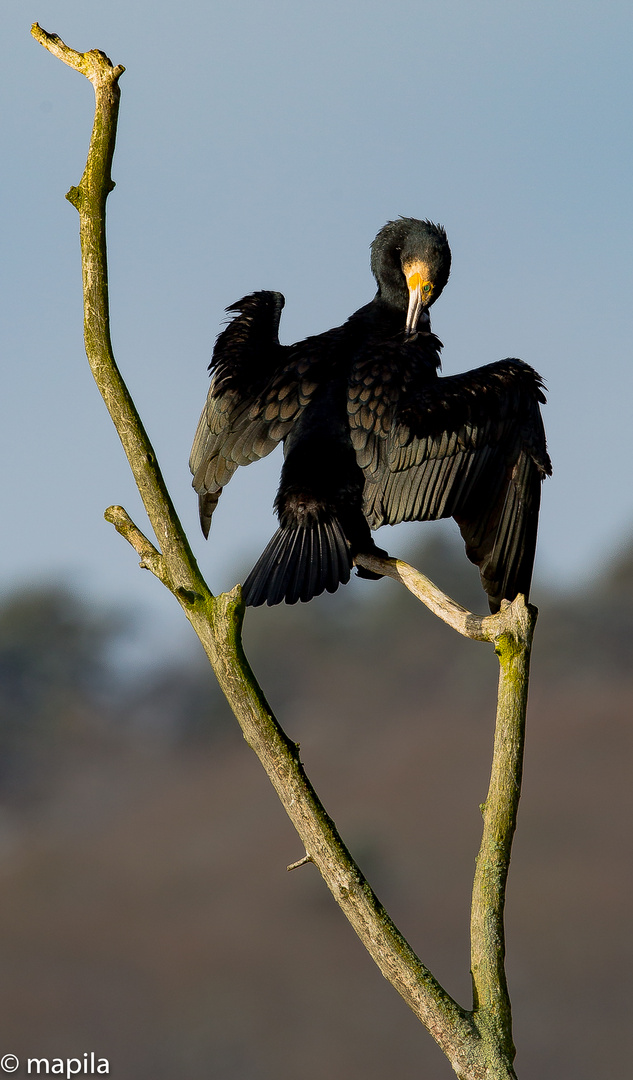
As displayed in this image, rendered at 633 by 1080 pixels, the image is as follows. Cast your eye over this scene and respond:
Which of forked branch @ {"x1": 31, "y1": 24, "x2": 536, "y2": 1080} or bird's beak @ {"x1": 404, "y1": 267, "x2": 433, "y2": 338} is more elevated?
bird's beak @ {"x1": 404, "y1": 267, "x2": 433, "y2": 338}

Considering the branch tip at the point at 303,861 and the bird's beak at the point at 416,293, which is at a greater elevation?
the bird's beak at the point at 416,293

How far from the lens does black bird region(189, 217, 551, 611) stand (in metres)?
3.53

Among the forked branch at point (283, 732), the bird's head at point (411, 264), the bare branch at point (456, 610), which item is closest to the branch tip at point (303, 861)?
the forked branch at point (283, 732)

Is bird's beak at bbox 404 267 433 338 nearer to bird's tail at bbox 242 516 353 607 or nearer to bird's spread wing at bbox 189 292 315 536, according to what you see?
bird's spread wing at bbox 189 292 315 536

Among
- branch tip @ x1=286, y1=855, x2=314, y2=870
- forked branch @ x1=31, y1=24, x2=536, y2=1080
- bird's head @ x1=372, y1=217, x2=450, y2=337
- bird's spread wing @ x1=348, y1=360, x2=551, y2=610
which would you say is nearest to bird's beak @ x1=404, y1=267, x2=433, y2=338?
bird's head @ x1=372, y1=217, x2=450, y2=337

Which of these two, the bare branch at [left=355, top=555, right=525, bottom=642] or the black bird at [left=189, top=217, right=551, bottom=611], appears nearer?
the bare branch at [left=355, top=555, right=525, bottom=642]

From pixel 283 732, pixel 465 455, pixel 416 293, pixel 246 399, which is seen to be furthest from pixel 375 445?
pixel 283 732

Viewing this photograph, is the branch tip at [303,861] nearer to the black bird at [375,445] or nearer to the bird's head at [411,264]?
the black bird at [375,445]

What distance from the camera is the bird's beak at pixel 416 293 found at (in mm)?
4203

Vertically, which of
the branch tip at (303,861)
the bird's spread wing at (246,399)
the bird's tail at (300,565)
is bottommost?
the branch tip at (303,861)

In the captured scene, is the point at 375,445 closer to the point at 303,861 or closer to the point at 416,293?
the point at 416,293

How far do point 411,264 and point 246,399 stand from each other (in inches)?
37.2

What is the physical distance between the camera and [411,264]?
436cm

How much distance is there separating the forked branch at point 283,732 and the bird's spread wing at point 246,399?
0.96 meters
